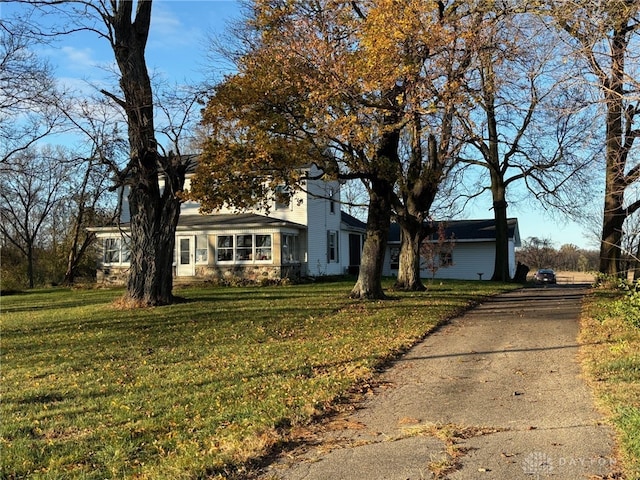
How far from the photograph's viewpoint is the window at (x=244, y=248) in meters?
28.4

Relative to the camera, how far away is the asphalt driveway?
4.54 meters

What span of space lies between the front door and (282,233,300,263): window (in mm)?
4743

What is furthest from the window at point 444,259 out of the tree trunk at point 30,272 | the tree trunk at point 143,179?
the tree trunk at point 30,272

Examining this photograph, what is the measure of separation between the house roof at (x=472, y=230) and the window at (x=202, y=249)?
54.4 ft

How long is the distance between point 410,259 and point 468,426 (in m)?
17.5

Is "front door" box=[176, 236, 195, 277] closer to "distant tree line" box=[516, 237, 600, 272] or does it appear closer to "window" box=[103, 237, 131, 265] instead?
"window" box=[103, 237, 131, 265]

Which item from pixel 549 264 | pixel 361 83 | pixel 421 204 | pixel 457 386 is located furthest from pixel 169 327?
pixel 549 264

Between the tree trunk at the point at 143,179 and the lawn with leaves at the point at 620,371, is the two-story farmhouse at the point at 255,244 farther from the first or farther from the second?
the lawn with leaves at the point at 620,371

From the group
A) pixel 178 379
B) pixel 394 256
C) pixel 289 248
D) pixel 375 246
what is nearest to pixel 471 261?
pixel 394 256

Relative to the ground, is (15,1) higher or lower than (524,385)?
higher

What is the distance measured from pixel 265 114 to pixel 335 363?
8.55 metres

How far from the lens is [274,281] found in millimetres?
27469

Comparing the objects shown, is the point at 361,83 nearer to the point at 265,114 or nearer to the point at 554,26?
the point at 265,114
